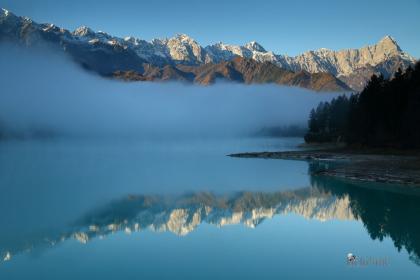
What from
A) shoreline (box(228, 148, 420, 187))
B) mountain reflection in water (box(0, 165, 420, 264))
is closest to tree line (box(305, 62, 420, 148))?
shoreline (box(228, 148, 420, 187))

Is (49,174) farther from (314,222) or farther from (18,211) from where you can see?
(314,222)

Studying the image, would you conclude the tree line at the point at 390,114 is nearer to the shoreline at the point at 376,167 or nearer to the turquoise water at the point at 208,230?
the shoreline at the point at 376,167

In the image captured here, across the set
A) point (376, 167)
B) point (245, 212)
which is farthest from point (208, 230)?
point (376, 167)

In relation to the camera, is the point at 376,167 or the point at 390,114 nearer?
the point at 376,167

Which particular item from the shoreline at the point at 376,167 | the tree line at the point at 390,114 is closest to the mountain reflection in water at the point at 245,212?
the shoreline at the point at 376,167

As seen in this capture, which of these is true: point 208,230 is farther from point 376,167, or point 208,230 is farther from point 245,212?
point 376,167

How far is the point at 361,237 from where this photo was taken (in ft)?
109

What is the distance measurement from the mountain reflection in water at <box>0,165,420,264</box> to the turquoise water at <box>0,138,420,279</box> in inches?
4.1

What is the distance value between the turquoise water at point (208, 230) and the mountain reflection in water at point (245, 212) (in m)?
0.10

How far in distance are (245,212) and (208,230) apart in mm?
9624

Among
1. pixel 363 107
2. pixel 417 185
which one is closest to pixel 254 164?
pixel 363 107

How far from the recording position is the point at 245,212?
45.1 metres

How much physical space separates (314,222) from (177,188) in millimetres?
28001

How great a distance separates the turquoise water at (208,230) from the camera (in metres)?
25.3
